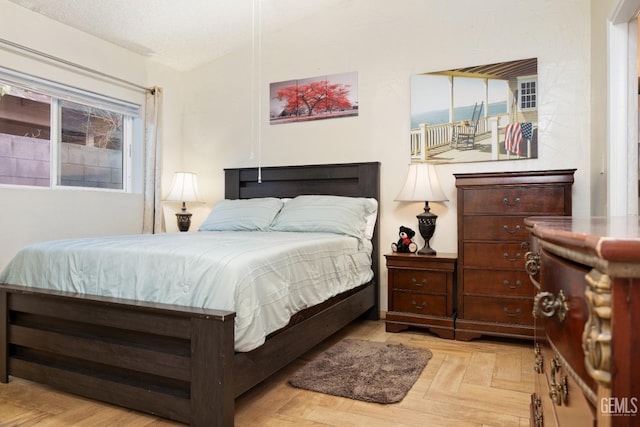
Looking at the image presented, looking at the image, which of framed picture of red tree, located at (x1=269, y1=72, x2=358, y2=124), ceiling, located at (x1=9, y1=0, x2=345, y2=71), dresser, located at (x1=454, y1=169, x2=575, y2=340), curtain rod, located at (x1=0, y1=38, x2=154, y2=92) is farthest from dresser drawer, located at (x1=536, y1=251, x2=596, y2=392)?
curtain rod, located at (x1=0, y1=38, x2=154, y2=92)

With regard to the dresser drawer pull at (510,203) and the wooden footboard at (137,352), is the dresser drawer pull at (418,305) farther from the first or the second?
the wooden footboard at (137,352)

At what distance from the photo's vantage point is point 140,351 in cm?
170

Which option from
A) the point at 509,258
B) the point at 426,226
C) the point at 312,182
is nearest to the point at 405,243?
the point at 426,226

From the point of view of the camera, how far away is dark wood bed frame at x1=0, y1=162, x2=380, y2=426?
1551mm

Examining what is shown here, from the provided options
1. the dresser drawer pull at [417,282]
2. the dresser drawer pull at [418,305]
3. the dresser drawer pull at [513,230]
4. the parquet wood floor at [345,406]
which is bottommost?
the parquet wood floor at [345,406]

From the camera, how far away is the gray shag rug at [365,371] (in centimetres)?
199

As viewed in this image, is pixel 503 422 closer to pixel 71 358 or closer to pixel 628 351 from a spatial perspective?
pixel 628 351

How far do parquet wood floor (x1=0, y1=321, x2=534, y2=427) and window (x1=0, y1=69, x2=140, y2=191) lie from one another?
1.69 m

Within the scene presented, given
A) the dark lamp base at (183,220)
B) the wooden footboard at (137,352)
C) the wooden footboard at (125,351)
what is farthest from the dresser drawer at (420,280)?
the dark lamp base at (183,220)

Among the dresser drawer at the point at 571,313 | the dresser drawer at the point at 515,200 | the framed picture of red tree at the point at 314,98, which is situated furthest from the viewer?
the framed picture of red tree at the point at 314,98

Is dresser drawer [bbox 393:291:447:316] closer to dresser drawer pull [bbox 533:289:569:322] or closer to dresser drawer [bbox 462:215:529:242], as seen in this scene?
dresser drawer [bbox 462:215:529:242]

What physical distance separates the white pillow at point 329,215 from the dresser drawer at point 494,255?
783 mm

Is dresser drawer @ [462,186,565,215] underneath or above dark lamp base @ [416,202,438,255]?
above

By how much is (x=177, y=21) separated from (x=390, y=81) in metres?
1.84
